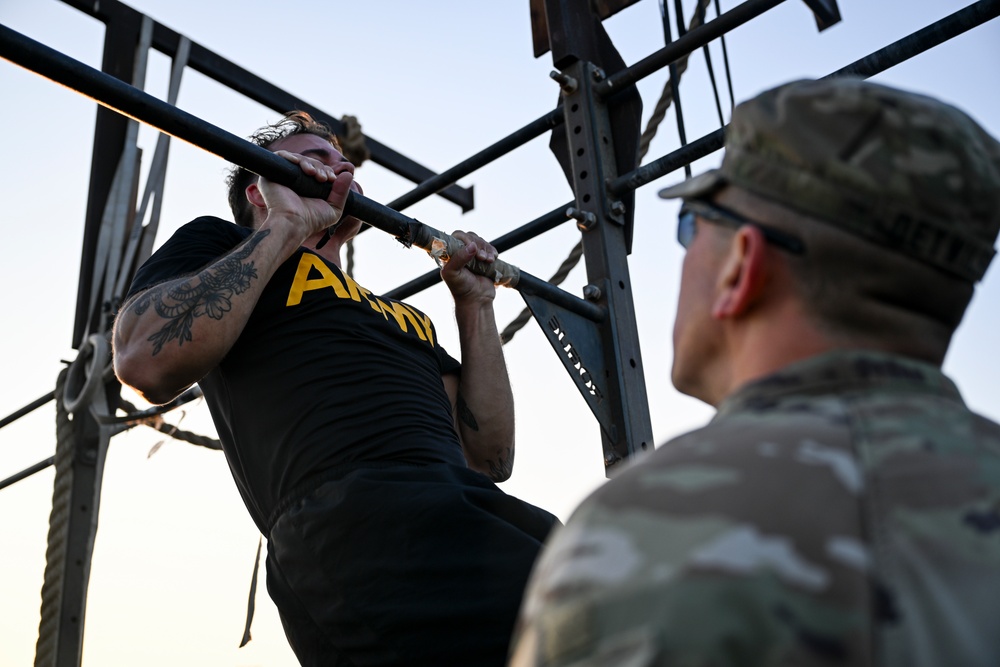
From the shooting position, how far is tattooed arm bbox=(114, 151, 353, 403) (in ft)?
6.10

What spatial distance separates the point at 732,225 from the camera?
40.3 inches

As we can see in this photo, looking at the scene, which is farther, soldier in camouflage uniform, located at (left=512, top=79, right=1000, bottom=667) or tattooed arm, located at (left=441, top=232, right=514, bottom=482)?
tattooed arm, located at (left=441, top=232, right=514, bottom=482)

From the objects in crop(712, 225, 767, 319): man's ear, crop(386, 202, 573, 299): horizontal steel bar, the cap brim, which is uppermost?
crop(386, 202, 573, 299): horizontal steel bar

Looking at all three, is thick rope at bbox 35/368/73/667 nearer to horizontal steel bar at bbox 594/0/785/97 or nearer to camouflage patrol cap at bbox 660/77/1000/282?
horizontal steel bar at bbox 594/0/785/97

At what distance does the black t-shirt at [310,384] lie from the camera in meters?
1.87

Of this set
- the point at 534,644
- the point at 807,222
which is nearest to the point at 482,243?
the point at 807,222

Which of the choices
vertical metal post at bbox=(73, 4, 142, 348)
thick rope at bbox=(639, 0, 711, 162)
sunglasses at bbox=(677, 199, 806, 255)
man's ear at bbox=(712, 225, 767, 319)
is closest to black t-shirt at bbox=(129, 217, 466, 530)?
sunglasses at bbox=(677, 199, 806, 255)

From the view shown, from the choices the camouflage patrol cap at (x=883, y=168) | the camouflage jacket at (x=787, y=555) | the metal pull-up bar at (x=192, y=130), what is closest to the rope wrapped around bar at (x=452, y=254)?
the metal pull-up bar at (x=192, y=130)

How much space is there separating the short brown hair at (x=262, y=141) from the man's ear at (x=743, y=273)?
1779 millimetres

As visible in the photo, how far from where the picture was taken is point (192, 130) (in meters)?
1.91

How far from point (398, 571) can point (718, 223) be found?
931 millimetres

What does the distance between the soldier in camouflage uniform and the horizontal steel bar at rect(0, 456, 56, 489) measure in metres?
4.04

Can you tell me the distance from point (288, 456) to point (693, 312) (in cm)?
101

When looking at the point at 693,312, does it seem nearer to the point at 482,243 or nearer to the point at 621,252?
the point at 482,243
